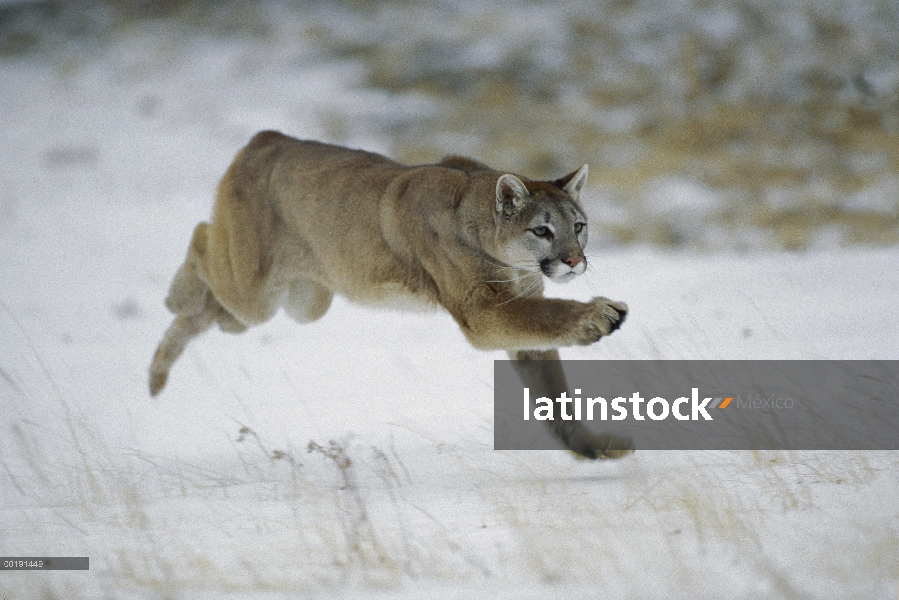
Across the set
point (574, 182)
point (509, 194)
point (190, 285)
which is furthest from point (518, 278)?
point (190, 285)

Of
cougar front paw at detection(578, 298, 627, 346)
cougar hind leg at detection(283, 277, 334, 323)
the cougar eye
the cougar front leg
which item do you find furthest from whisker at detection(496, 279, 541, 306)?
cougar hind leg at detection(283, 277, 334, 323)

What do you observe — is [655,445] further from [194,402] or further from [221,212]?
[194,402]

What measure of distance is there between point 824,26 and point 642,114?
9.45 feet

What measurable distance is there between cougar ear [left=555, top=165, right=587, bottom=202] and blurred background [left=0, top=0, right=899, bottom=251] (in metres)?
5.70

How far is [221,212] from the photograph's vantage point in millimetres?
5309

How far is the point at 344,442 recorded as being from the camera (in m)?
4.76

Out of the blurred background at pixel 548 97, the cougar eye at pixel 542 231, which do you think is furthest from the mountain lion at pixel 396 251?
the blurred background at pixel 548 97

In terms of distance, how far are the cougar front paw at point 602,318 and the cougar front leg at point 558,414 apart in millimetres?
918

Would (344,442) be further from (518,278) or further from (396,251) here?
(518,278)

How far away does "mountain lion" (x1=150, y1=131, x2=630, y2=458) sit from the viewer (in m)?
4.05

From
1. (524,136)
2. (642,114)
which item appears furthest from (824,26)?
(524,136)

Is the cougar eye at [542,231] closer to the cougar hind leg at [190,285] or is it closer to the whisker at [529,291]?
the whisker at [529,291]

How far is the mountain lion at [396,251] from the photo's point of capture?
4.05 meters

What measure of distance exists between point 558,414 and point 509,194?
1.08m
